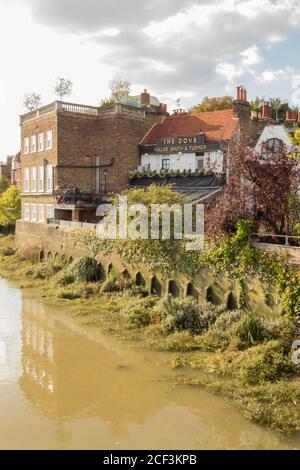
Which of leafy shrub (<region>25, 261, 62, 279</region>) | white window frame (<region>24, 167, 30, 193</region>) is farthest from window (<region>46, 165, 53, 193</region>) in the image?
leafy shrub (<region>25, 261, 62, 279</region>)

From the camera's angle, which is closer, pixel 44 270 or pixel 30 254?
pixel 44 270

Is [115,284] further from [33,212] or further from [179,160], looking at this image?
[33,212]

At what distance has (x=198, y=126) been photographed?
98.1 feet

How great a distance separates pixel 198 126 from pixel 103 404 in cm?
2307

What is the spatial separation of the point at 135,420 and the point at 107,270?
11.7 m

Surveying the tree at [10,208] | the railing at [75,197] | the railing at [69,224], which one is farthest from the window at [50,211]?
the tree at [10,208]

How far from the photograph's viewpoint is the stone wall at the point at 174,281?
48.0 ft

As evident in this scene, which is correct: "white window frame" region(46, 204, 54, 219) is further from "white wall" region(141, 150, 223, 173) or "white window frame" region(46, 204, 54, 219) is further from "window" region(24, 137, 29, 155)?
"white wall" region(141, 150, 223, 173)

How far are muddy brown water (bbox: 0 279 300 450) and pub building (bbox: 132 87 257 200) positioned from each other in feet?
44.3

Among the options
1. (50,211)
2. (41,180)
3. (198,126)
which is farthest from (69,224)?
(198,126)

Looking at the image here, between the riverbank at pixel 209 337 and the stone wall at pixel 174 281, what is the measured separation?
470 millimetres

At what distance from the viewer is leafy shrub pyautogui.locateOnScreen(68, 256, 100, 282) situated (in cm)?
2145

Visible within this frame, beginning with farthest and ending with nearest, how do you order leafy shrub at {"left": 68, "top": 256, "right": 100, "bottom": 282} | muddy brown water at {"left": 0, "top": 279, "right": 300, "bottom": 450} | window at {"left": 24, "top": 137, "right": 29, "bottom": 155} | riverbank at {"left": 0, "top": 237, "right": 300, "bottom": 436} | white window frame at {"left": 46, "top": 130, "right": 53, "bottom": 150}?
window at {"left": 24, "top": 137, "right": 29, "bottom": 155} → white window frame at {"left": 46, "top": 130, "right": 53, "bottom": 150} → leafy shrub at {"left": 68, "top": 256, "right": 100, "bottom": 282} → riverbank at {"left": 0, "top": 237, "right": 300, "bottom": 436} → muddy brown water at {"left": 0, "top": 279, "right": 300, "bottom": 450}
